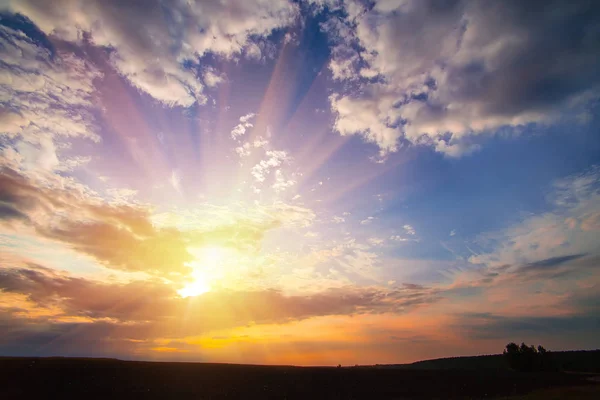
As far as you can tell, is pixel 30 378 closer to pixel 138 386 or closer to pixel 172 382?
pixel 138 386

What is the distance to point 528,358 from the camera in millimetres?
118875

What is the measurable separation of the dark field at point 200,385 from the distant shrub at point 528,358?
5206 cm

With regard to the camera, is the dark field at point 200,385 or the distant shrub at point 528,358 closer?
the dark field at point 200,385

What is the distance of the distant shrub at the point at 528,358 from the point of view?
118 metres

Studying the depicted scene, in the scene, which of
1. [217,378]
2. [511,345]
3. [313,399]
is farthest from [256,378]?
[511,345]

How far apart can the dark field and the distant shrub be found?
5206 centimetres

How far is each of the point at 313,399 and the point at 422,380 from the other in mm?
35988

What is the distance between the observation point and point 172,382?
186 feet

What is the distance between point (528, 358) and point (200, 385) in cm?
Answer: 12177

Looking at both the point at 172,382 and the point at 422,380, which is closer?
the point at 172,382

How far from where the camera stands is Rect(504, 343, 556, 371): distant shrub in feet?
388

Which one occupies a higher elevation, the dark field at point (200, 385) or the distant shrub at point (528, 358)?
the distant shrub at point (528, 358)

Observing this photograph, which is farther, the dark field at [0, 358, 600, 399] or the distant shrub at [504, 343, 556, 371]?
the distant shrub at [504, 343, 556, 371]

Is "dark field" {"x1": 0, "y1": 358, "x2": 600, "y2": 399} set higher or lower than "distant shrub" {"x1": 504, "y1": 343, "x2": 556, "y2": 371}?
lower
